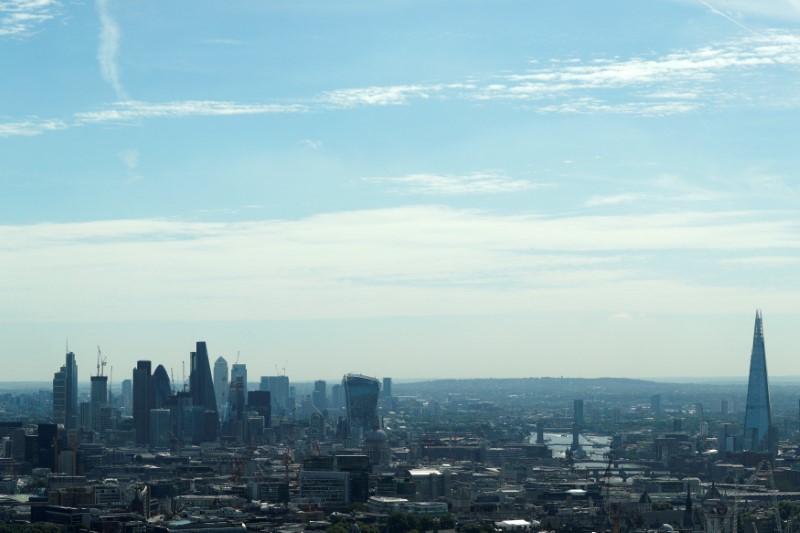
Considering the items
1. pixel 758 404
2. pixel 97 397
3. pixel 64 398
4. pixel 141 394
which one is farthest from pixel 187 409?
pixel 758 404

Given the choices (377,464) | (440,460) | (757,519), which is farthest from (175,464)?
(757,519)

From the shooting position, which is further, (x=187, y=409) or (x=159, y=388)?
(x=159, y=388)

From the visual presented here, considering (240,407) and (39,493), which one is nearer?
(39,493)

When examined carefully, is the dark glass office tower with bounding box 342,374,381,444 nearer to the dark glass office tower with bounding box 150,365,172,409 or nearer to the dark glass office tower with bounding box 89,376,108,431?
the dark glass office tower with bounding box 150,365,172,409

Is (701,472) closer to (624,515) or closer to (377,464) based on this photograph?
(377,464)

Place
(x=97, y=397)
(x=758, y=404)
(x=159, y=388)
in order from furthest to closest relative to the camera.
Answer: (x=97, y=397) → (x=159, y=388) → (x=758, y=404)

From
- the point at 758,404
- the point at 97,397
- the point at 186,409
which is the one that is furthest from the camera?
the point at 97,397

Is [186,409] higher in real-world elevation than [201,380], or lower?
lower

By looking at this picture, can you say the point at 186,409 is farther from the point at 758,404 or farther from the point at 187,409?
the point at 758,404
